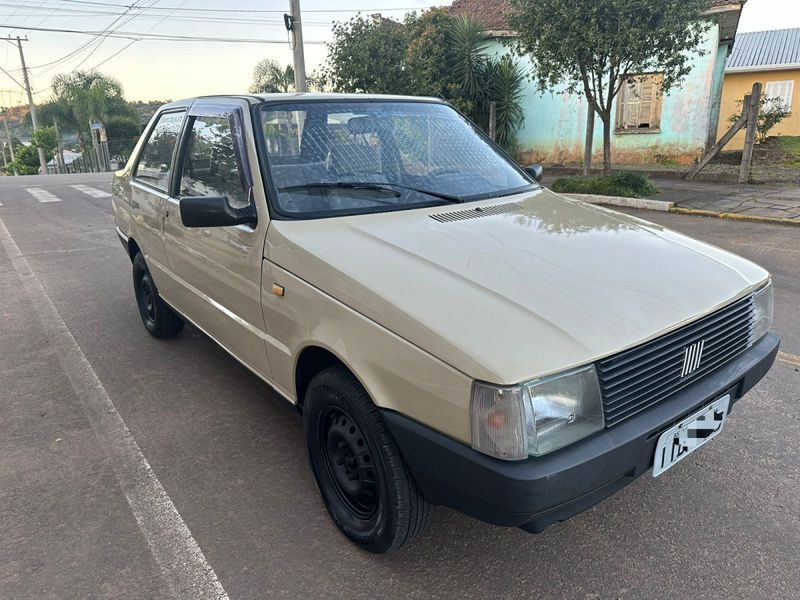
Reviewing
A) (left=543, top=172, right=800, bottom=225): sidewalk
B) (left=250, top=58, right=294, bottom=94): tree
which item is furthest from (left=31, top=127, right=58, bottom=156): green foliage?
(left=543, top=172, right=800, bottom=225): sidewalk

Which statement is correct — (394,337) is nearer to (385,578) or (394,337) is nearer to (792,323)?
(385,578)

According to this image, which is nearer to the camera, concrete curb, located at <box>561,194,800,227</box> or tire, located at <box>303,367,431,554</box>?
tire, located at <box>303,367,431,554</box>

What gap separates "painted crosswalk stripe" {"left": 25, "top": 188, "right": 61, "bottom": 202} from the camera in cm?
1423

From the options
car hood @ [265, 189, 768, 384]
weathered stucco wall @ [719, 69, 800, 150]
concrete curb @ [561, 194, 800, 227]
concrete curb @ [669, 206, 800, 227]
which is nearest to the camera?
car hood @ [265, 189, 768, 384]

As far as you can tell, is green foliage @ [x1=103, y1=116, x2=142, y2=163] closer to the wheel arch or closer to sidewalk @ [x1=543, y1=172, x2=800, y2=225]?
sidewalk @ [x1=543, y1=172, x2=800, y2=225]

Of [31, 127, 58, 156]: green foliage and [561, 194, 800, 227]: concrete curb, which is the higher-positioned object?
[31, 127, 58, 156]: green foliage

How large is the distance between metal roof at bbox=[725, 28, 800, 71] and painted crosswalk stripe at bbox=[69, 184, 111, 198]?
66.5ft

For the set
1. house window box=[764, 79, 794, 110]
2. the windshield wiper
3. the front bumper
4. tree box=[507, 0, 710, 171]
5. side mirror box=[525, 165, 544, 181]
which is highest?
tree box=[507, 0, 710, 171]

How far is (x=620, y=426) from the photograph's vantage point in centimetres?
190

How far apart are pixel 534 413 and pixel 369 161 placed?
1.67 meters

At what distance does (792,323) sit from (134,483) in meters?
4.67

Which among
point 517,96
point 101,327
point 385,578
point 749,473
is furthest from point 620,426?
point 517,96

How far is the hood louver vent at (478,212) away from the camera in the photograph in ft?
8.84

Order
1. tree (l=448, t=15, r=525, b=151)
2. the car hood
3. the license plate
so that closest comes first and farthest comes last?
the car hood → the license plate → tree (l=448, t=15, r=525, b=151)
